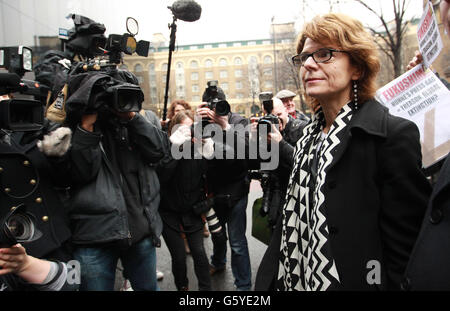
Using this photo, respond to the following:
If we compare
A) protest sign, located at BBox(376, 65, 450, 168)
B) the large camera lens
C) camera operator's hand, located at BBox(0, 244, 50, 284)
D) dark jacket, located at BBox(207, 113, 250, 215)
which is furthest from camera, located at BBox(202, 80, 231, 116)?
camera operator's hand, located at BBox(0, 244, 50, 284)

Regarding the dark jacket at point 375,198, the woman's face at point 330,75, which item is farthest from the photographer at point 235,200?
the dark jacket at point 375,198

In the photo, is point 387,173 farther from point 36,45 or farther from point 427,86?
point 36,45

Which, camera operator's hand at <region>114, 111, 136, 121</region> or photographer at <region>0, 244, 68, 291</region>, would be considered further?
camera operator's hand at <region>114, 111, 136, 121</region>

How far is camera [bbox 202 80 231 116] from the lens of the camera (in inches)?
116

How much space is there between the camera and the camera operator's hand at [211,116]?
9.82 ft

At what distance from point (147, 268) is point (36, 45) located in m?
11.8

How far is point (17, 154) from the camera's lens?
1502mm

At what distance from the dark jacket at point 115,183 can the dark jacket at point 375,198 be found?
126cm

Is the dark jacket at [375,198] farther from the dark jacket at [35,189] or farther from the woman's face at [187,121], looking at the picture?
the woman's face at [187,121]

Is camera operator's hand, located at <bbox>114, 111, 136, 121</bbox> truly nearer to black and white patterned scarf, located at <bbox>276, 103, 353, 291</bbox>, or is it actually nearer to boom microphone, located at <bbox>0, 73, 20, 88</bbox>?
boom microphone, located at <bbox>0, 73, 20, 88</bbox>

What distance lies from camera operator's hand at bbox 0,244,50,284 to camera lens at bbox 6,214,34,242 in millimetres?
91
